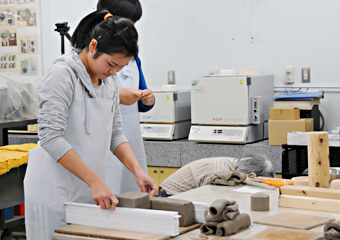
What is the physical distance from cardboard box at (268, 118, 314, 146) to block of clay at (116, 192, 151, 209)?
201 centimetres

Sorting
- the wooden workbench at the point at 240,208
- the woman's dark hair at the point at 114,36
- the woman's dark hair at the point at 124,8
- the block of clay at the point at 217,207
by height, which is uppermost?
the woman's dark hair at the point at 124,8

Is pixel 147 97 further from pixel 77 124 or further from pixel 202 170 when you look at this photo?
pixel 202 170

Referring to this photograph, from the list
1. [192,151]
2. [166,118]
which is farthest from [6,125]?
[192,151]

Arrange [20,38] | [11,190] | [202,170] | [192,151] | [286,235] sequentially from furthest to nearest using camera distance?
[20,38], [192,151], [11,190], [202,170], [286,235]

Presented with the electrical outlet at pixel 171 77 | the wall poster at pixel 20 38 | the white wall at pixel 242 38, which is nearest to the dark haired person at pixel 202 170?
the white wall at pixel 242 38

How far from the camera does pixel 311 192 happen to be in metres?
1.57

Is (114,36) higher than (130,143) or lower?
higher

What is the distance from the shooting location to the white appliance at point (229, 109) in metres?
3.26

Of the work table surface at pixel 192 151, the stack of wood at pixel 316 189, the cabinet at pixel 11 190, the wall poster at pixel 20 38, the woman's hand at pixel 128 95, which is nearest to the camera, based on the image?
the stack of wood at pixel 316 189

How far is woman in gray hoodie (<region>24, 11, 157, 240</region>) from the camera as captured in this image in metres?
1.33

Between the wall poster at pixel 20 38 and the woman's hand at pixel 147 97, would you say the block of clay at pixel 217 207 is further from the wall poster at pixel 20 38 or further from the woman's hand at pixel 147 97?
the wall poster at pixel 20 38

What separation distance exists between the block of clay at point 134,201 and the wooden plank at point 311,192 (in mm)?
566

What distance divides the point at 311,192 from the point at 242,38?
2455mm

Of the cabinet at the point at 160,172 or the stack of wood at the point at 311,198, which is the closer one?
the stack of wood at the point at 311,198
